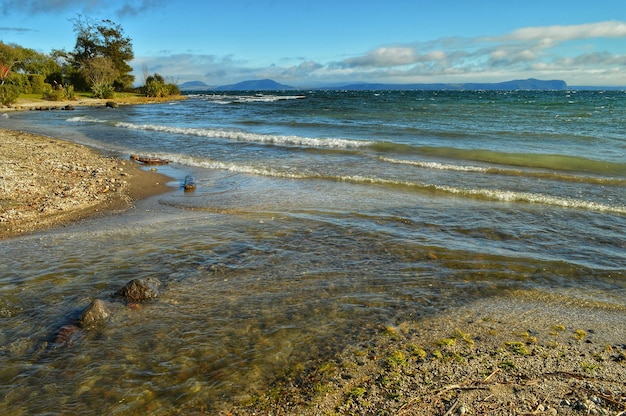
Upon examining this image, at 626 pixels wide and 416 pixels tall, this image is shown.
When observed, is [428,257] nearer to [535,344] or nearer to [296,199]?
[535,344]

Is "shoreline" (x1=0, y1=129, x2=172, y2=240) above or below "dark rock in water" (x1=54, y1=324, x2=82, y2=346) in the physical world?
above

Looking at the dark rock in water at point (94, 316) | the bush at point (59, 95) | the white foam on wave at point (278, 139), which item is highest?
the bush at point (59, 95)

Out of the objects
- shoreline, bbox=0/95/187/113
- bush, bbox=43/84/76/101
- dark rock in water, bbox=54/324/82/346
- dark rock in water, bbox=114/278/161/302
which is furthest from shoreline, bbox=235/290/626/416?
bush, bbox=43/84/76/101

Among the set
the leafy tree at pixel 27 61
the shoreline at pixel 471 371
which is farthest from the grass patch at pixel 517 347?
the leafy tree at pixel 27 61

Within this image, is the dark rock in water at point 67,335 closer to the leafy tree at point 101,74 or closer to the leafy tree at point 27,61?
the leafy tree at point 101,74

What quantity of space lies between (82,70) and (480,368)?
286 ft

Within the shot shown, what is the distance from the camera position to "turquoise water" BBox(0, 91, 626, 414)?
4.00 meters

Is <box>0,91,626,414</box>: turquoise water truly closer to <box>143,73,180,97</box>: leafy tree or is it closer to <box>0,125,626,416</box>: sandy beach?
<box>0,125,626,416</box>: sandy beach

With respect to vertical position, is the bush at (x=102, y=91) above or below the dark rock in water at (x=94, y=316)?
above

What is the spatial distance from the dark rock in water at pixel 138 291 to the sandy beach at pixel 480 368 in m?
2.43

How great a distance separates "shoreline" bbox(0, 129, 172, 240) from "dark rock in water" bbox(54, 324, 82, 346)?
433cm

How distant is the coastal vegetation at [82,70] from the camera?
67.4m

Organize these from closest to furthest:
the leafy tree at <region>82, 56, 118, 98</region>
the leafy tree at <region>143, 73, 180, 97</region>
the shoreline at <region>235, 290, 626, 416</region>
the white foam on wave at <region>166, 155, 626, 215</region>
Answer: the shoreline at <region>235, 290, 626, 416</region> < the white foam on wave at <region>166, 155, 626, 215</region> < the leafy tree at <region>82, 56, 118, 98</region> < the leafy tree at <region>143, 73, 180, 97</region>

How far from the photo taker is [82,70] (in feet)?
247
